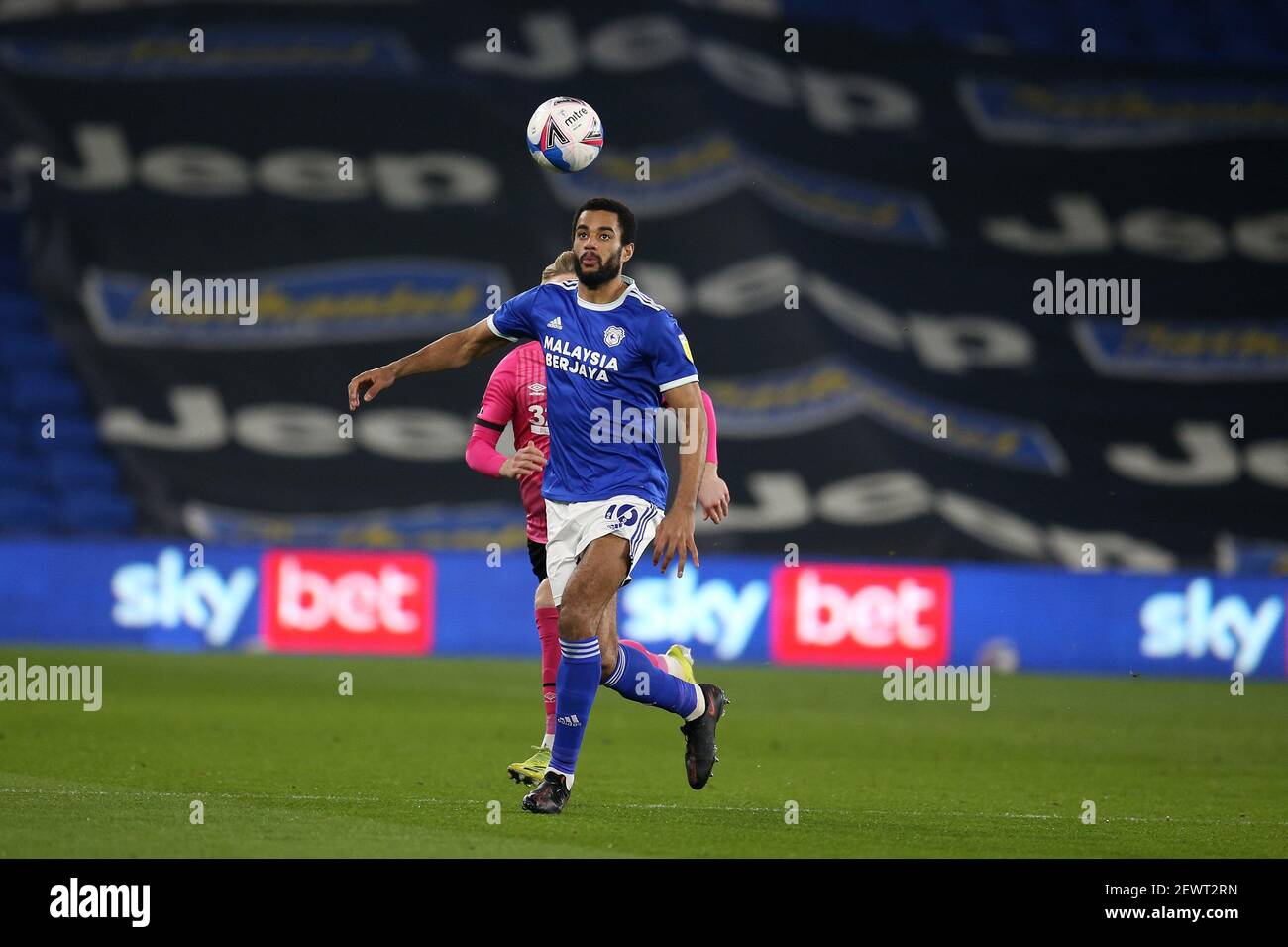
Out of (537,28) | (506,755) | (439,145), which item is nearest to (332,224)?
(439,145)

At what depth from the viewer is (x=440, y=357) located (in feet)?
26.7

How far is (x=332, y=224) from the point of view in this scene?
22.4 metres

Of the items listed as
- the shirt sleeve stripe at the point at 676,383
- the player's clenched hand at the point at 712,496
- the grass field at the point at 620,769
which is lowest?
the grass field at the point at 620,769

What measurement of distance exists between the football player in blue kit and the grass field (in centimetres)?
62

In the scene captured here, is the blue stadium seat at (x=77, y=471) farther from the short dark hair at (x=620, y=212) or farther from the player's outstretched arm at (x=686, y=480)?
the player's outstretched arm at (x=686, y=480)

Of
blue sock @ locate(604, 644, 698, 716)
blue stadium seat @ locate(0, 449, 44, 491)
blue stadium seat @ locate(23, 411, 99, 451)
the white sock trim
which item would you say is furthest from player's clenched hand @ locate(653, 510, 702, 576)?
blue stadium seat @ locate(23, 411, 99, 451)

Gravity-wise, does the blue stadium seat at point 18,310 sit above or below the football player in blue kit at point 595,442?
above

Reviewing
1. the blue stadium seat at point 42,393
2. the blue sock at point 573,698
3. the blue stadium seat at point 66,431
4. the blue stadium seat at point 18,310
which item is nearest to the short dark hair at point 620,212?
the blue sock at point 573,698

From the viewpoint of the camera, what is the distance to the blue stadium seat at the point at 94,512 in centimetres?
2017

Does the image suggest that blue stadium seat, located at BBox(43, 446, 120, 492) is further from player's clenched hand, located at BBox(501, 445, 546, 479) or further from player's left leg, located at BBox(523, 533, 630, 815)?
player's left leg, located at BBox(523, 533, 630, 815)

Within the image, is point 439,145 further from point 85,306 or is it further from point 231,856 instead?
point 231,856

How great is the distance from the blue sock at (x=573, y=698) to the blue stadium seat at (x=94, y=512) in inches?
524

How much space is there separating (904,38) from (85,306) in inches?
398

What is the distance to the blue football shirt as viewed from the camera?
7.76m
